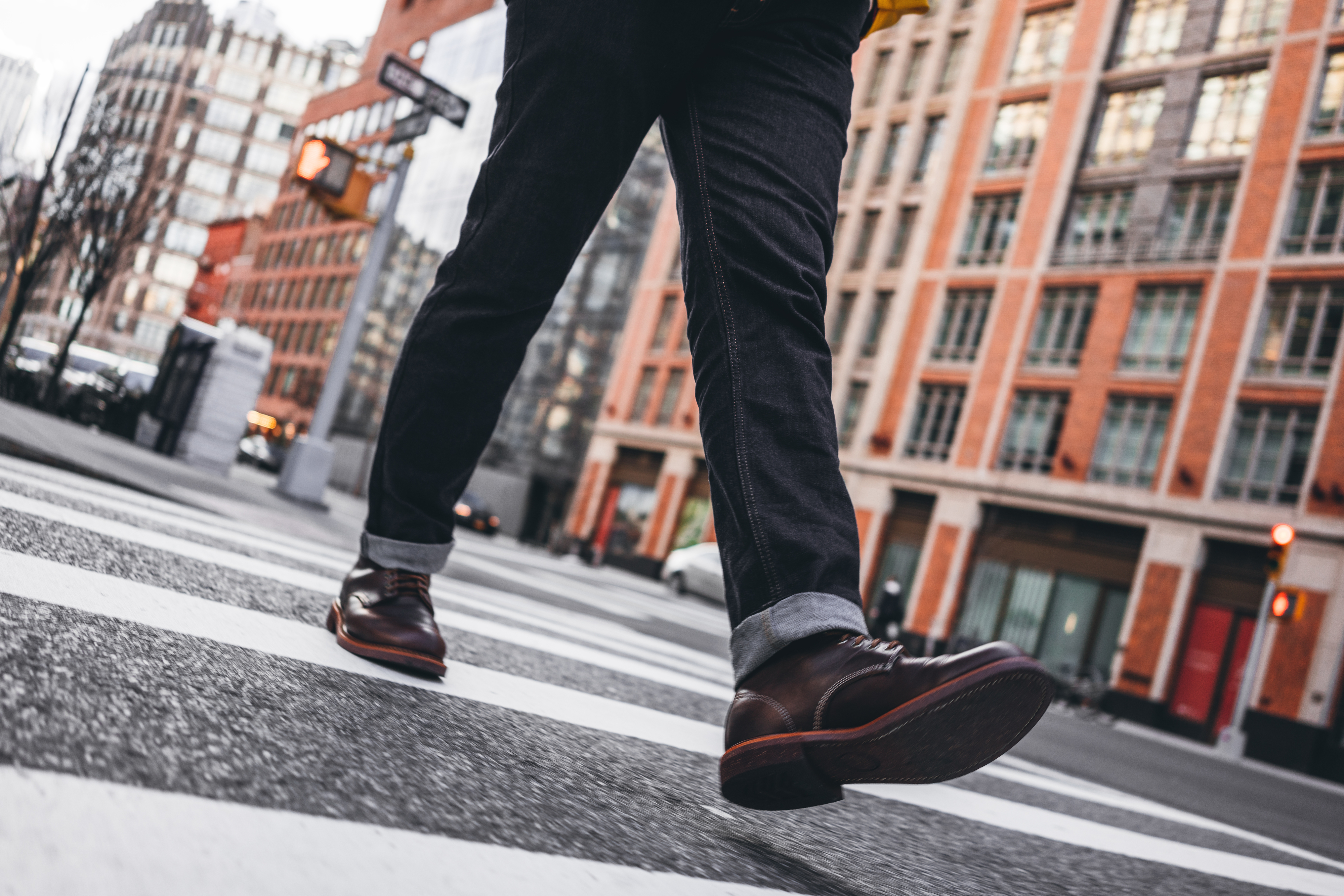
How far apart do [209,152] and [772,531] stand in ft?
352

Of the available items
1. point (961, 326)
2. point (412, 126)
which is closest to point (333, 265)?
point (961, 326)

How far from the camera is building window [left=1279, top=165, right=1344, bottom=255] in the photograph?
75.7ft

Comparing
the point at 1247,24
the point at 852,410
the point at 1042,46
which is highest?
the point at 1042,46

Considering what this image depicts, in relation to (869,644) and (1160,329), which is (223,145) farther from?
(869,644)

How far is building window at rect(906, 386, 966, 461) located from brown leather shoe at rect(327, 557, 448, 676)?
2806cm

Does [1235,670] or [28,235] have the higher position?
[28,235]

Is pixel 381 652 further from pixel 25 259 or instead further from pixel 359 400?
pixel 359 400

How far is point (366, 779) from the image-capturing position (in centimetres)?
107

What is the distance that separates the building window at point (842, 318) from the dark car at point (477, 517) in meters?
12.9

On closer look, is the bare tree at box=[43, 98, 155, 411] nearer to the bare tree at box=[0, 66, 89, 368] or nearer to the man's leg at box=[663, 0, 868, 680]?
the bare tree at box=[0, 66, 89, 368]

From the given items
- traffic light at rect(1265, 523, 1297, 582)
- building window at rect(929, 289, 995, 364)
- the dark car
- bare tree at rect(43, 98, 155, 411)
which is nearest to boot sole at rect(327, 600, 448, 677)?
traffic light at rect(1265, 523, 1297, 582)

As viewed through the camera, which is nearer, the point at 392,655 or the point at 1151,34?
the point at 392,655

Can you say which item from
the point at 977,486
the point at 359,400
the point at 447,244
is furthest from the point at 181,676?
the point at 359,400

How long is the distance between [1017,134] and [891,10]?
3150cm
